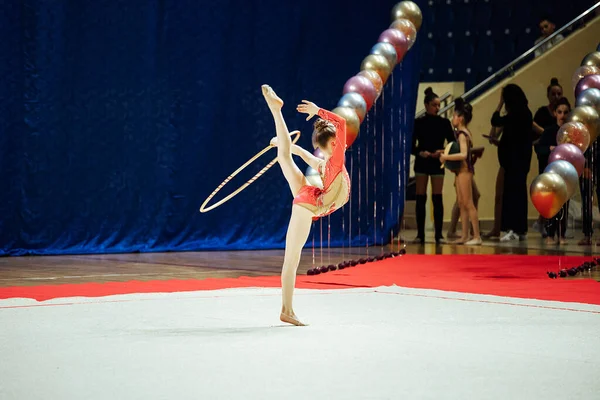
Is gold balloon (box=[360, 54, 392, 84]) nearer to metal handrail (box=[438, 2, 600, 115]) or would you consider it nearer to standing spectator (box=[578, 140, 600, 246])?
standing spectator (box=[578, 140, 600, 246])

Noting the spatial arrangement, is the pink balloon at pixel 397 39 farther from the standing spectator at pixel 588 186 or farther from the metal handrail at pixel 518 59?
the metal handrail at pixel 518 59

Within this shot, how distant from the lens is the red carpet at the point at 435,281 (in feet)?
18.9

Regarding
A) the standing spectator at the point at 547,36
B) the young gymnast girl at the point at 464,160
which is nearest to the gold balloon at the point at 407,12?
the young gymnast girl at the point at 464,160

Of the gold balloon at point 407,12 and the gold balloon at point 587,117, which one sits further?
the gold balloon at point 407,12

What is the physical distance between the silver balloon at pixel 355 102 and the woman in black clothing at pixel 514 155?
2828mm

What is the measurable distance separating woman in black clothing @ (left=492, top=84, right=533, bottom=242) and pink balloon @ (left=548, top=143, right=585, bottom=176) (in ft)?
10.7

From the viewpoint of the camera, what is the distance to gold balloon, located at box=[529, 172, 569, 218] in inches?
272

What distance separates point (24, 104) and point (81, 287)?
3300 millimetres

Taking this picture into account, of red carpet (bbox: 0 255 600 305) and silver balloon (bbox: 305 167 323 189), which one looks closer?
silver balloon (bbox: 305 167 323 189)

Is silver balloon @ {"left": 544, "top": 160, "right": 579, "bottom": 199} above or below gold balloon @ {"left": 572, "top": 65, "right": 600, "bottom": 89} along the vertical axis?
below

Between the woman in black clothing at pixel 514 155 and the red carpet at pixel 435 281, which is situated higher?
the woman in black clothing at pixel 514 155

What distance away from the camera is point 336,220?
10.4 meters

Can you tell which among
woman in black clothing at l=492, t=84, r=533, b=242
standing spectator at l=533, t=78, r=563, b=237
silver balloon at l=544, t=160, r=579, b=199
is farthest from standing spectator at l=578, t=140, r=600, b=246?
silver balloon at l=544, t=160, r=579, b=199

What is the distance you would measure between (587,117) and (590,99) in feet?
0.79
